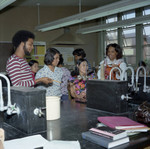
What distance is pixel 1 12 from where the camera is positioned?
5863 millimetres

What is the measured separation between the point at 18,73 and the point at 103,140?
1198 millimetres

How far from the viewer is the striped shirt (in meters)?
2.01

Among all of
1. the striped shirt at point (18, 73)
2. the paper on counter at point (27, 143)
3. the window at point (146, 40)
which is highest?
the window at point (146, 40)

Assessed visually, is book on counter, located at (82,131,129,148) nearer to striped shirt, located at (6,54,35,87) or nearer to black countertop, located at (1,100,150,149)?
black countertop, located at (1,100,150,149)

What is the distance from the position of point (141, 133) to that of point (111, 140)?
29 cm

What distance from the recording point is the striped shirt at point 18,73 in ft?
6.58

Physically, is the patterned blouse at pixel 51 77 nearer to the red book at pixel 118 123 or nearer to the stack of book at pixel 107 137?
the red book at pixel 118 123

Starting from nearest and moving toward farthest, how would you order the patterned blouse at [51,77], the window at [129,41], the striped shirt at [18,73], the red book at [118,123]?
1. the red book at [118,123]
2. the striped shirt at [18,73]
3. the patterned blouse at [51,77]
4. the window at [129,41]

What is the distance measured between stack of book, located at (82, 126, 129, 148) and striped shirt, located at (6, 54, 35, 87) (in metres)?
0.99

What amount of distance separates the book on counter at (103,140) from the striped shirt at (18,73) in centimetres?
99

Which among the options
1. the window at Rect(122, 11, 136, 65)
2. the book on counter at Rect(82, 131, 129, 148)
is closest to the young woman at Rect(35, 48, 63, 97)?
the book on counter at Rect(82, 131, 129, 148)

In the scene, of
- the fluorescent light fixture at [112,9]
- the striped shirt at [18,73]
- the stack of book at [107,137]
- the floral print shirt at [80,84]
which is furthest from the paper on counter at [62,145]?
the fluorescent light fixture at [112,9]

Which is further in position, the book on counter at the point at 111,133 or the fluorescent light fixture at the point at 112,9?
the fluorescent light fixture at the point at 112,9

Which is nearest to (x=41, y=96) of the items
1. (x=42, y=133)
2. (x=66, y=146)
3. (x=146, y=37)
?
(x=42, y=133)
